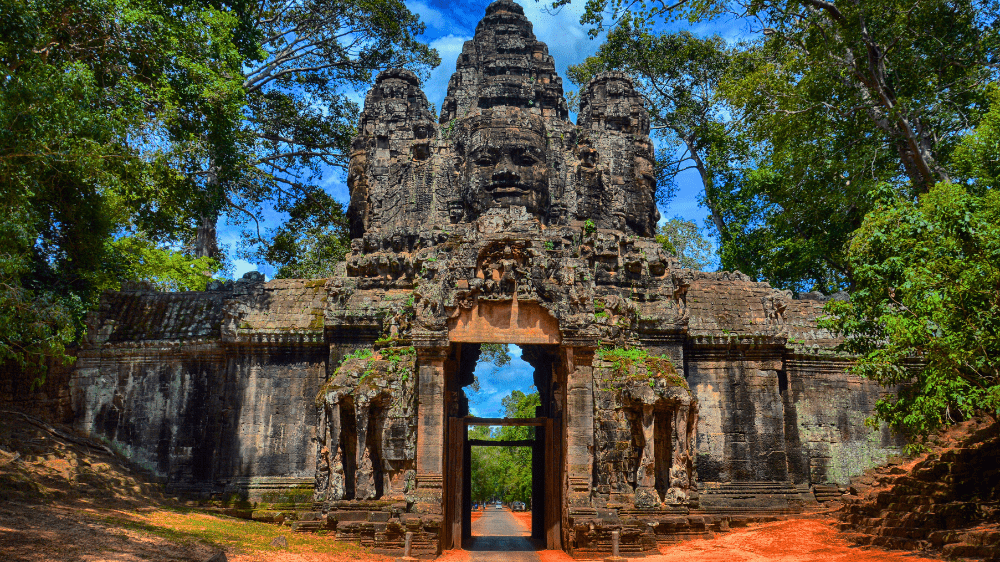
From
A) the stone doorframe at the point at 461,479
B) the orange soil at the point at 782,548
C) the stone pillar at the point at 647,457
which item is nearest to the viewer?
the orange soil at the point at 782,548

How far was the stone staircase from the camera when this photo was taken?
10.2 m

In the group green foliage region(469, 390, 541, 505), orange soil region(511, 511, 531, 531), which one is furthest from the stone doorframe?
green foliage region(469, 390, 541, 505)

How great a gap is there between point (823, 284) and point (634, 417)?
1747cm

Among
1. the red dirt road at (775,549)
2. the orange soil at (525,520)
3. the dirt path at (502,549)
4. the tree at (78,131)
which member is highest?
the tree at (78,131)

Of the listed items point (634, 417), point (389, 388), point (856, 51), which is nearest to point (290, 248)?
point (389, 388)

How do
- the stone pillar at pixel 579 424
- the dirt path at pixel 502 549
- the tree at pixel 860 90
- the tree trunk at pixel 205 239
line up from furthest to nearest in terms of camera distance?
the tree trunk at pixel 205 239
the tree at pixel 860 90
the dirt path at pixel 502 549
the stone pillar at pixel 579 424

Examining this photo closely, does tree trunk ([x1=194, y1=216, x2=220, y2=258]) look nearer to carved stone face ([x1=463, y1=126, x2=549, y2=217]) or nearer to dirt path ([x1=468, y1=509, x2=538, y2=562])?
carved stone face ([x1=463, y1=126, x2=549, y2=217])

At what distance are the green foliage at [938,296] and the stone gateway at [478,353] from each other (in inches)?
153

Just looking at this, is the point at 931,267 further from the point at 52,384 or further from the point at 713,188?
the point at 713,188

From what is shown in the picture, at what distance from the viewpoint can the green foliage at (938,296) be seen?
1009cm

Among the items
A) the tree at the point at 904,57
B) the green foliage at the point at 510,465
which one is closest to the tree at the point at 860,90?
the tree at the point at 904,57

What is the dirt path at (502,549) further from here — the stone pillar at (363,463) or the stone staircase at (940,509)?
the stone staircase at (940,509)

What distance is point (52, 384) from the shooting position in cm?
1689

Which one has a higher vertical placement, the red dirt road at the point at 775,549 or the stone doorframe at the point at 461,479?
the stone doorframe at the point at 461,479
